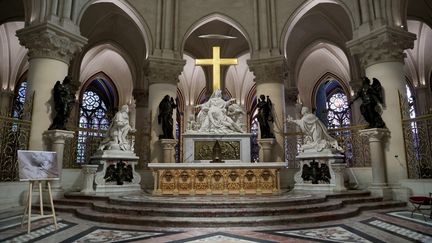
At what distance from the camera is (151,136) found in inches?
528

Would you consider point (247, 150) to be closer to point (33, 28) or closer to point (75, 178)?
point (75, 178)

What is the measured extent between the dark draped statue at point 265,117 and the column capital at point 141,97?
8.03 metres

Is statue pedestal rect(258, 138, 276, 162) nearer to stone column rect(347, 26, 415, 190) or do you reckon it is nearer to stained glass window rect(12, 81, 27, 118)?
stone column rect(347, 26, 415, 190)

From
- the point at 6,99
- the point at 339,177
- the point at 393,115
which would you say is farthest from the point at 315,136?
the point at 6,99

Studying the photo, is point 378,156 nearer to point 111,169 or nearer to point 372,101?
point 372,101

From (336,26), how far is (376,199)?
1169 centimetres

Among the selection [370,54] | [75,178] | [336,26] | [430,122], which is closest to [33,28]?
[75,178]

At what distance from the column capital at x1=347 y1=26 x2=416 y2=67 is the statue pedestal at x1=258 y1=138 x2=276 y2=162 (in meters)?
4.66

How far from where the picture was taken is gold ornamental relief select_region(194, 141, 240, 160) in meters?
10.8

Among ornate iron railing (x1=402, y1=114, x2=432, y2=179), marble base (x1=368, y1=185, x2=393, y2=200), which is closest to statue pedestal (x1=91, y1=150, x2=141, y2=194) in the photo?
marble base (x1=368, y1=185, x2=393, y2=200)

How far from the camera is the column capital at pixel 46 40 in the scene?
986cm

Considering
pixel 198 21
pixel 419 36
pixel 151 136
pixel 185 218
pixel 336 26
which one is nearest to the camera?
pixel 185 218

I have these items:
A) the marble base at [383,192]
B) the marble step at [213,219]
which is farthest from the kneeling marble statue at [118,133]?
the marble base at [383,192]

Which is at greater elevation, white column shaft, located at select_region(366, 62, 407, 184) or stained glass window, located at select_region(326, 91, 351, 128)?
stained glass window, located at select_region(326, 91, 351, 128)
